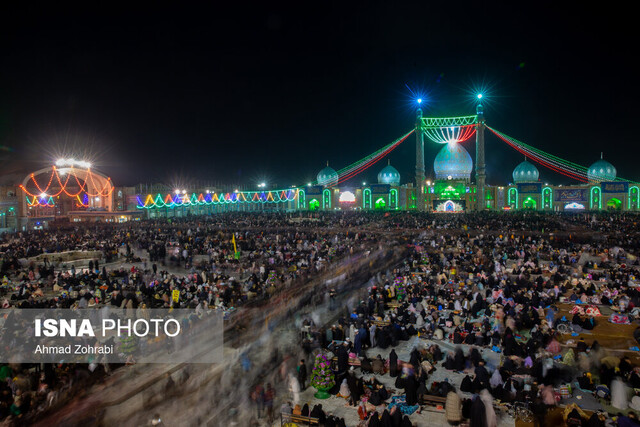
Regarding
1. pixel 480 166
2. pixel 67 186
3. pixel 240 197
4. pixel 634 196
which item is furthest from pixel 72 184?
pixel 634 196

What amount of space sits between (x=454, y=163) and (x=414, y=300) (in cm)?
4462

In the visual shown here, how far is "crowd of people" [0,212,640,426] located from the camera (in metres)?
7.12

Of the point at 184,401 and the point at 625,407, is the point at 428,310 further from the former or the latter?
the point at 184,401

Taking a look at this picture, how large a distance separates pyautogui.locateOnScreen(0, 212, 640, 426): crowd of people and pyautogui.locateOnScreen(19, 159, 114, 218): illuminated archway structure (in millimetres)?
13115

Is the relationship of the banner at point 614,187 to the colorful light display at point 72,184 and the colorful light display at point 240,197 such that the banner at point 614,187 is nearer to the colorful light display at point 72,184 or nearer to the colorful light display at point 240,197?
the colorful light display at point 240,197

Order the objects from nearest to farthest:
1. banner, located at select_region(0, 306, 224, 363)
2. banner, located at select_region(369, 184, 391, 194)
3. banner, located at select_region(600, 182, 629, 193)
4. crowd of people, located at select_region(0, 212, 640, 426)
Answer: crowd of people, located at select_region(0, 212, 640, 426), banner, located at select_region(0, 306, 224, 363), banner, located at select_region(600, 182, 629, 193), banner, located at select_region(369, 184, 391, 194)

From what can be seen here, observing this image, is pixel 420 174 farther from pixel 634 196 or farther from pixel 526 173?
pixel 634 196

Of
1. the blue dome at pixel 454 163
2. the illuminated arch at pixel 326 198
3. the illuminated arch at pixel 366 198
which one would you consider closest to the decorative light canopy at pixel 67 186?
the illuminated arch at pixel 326 198

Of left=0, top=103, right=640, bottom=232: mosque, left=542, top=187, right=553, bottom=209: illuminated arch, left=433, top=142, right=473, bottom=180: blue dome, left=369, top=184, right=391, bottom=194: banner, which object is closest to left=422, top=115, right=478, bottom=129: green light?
left=0, top=103, right=640, bottom=232: mosque

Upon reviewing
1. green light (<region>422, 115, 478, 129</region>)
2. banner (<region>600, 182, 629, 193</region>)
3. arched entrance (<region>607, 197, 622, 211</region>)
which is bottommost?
arched entrance (<region>607, 197, 622, 211</region>)

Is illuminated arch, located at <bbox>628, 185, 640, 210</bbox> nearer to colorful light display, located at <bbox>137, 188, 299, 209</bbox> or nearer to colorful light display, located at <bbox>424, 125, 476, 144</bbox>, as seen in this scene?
colorful light display, located at <bbox>424, 125, 476, 144</bbox>

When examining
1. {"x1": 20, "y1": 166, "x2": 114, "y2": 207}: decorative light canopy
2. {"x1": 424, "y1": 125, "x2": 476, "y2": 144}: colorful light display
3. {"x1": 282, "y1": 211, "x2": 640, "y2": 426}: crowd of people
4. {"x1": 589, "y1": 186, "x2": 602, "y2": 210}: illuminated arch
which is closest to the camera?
{"x1": 282, "y1": 211, "x2": 640, "y2": 426}: crowd of people

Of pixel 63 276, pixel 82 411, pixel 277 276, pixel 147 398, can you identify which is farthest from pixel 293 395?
pixel 63 276

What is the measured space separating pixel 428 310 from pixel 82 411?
27.5 ft
